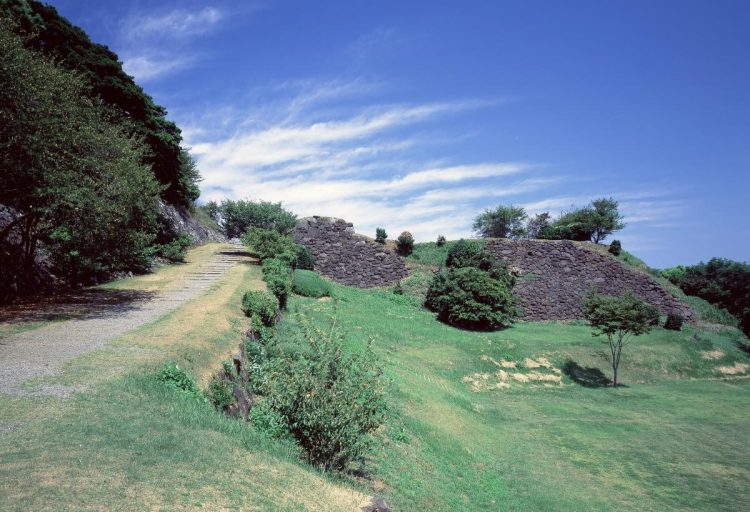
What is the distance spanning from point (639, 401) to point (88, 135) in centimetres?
2550

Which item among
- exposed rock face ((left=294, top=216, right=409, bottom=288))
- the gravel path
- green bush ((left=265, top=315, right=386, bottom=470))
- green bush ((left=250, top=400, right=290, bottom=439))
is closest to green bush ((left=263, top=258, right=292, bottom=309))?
the gravel path

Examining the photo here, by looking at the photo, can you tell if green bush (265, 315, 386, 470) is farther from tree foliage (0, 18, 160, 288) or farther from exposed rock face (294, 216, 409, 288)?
exposed rock face (294, 216, 409, 288)

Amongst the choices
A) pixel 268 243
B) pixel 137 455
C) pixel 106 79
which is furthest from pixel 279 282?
pixel 106 79

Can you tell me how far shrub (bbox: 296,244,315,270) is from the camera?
108 ft

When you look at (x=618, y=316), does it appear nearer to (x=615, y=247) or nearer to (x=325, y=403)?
(x=615, y=247)

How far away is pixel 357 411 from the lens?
834 centimetres

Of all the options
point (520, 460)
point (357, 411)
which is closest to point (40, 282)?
point (357, 411)

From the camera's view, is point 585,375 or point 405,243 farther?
point 405,243

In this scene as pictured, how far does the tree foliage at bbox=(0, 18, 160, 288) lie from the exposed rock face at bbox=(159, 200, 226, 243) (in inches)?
580

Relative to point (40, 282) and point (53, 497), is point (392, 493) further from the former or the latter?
point (40, 282)

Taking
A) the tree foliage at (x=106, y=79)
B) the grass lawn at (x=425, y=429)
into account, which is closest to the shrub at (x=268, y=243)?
the grass lawn at (x=425, y=429)

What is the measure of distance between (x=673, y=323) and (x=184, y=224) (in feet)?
136

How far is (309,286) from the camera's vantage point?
26.9 meters

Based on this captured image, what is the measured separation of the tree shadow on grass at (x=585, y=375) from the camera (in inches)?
875
